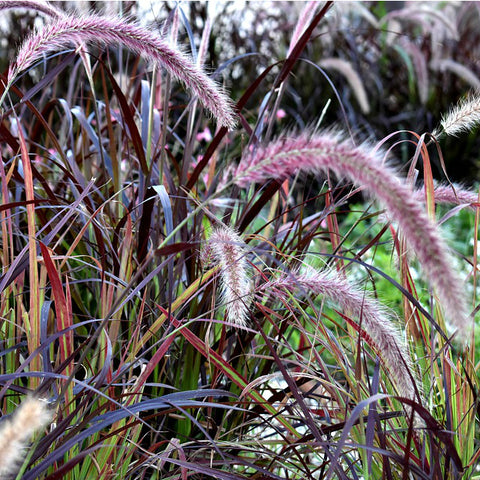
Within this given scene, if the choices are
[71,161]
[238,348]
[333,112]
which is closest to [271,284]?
[238,348]

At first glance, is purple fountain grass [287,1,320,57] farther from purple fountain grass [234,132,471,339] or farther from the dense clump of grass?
purple fountain grass [234,132,471,339]

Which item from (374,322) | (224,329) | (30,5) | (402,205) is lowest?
(224,329)

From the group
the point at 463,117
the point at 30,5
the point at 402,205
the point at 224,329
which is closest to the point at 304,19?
the point at 463,117

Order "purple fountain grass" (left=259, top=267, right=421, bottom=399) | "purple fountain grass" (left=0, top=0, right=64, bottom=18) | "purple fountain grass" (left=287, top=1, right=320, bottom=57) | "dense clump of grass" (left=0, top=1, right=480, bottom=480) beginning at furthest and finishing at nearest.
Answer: "purple fountain grass" (left=287, top=1, right=320, bottom=57) → "purple fountain grass" (left=0, top=0, right=64, bottom=18) → "purple fountain grass" (left=259, top=267, right=421, bottom=399) → "dense clump of grass" (left=0, top=1, right=480, bottom=480)

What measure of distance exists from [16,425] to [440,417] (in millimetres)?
1010

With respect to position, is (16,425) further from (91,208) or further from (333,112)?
(333,112)

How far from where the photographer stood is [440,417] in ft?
4.24

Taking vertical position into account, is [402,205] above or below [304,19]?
below

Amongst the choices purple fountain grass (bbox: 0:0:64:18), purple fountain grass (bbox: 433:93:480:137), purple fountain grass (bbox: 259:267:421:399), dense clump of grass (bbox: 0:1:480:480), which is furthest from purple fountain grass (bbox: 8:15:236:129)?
purple fountain grass (bbox: 433:93:480:137)

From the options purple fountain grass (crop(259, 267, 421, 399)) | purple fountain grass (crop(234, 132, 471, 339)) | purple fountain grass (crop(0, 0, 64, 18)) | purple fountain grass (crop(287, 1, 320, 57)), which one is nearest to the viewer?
purple fountain grass (crop(234, 132, 471, 339))

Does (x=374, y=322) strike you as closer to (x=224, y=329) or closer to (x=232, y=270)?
(x=232, y=270)

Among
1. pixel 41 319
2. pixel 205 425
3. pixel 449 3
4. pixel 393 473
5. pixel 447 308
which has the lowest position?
pixel 205 425

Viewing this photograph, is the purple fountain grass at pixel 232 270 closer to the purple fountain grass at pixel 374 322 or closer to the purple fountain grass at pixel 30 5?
the purple fountain grass at pixel 374 322

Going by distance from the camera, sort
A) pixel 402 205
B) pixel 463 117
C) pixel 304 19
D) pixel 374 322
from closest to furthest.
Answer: pixel 402 205 → pixel 374 322 → pixel 463 117 → pixel 304 19
